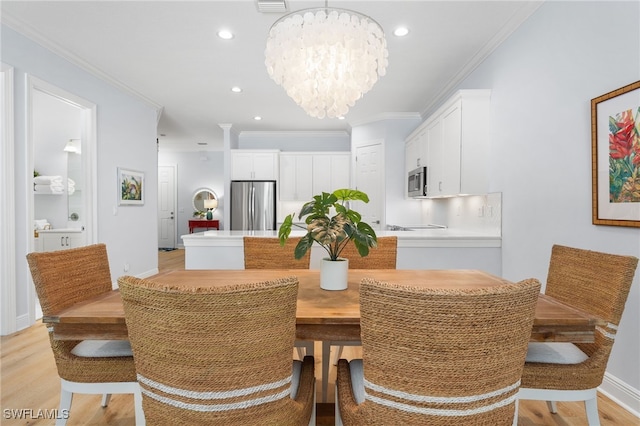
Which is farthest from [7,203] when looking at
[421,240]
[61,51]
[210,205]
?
[210,205]

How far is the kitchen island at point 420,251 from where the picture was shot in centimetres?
289

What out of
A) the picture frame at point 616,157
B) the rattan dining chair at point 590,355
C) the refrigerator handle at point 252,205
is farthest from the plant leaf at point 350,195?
the refrigerator handle at point 252,205

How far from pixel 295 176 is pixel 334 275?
4900 mm

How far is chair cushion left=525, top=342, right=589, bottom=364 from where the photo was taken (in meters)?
1.29

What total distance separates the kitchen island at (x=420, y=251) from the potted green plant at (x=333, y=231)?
1.43 meters

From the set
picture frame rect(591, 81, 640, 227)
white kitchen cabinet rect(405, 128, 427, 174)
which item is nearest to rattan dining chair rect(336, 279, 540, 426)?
picture frame rect(591, 81, 640, 227)

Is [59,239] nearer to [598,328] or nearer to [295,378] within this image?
[295,378]

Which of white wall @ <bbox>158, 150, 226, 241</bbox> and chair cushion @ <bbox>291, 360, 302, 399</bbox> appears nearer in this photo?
chair cushion @ <bbox>291, 360, 302, 399</bbox>

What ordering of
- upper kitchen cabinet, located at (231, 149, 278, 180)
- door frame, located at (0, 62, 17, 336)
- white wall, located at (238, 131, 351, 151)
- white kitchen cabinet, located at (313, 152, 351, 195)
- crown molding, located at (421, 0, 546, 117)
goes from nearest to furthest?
crown molding, located at (421, 0, 546, 117)
door frame, located at (0, 62, 17, 336)
upper kitchen cabinet, located at (231, 149, 278, 180)
white kitchen cabinet, located at (313, 152, 351, 195)
white wall, located at (238, 131, 351, 151)

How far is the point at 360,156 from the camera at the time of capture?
561 cm

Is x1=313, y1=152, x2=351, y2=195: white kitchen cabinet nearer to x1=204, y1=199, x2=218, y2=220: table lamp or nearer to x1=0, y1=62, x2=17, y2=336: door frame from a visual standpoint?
x1=204, y1=199, x2=218, y2=220: table lamp

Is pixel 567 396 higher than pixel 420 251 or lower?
lower

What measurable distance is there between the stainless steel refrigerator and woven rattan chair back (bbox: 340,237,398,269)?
3.99 metres

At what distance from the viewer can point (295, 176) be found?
20.4 ft
